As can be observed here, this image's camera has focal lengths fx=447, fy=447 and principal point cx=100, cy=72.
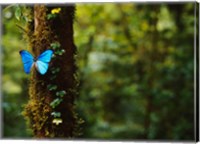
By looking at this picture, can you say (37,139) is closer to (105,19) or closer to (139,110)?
(139,110)

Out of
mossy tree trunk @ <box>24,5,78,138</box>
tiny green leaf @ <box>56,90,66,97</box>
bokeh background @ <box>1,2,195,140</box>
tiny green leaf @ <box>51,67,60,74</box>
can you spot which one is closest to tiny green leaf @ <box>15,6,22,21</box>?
mossy tree trunk @ <box>24,5,78,138</box>

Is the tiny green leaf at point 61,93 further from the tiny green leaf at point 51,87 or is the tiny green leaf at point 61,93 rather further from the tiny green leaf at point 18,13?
the tiny green leaf at point 18,13

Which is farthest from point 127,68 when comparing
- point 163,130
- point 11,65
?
point 11,65

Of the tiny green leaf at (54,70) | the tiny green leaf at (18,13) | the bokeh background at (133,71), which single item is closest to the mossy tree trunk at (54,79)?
the tiny green leaf at (54,70)

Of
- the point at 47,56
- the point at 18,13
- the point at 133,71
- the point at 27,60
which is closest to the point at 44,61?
the point at 47,56

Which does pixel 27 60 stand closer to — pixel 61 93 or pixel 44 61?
pixel 44 61

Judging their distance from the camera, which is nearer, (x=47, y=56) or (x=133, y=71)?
(x=47, y=56)
